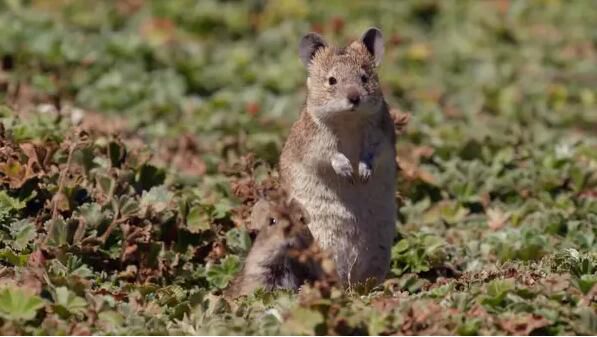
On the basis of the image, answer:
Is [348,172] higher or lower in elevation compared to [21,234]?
higher

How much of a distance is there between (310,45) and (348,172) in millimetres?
1152

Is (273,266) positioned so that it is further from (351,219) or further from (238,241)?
(238,241)

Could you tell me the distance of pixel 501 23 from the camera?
62.3ft

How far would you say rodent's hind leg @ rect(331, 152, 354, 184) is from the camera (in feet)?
31.1

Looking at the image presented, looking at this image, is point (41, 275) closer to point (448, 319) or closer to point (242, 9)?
point (448, 319)

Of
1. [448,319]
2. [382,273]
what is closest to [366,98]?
[382,273]

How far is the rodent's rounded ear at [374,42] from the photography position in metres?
9.97

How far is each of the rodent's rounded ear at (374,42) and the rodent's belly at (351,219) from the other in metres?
0.94

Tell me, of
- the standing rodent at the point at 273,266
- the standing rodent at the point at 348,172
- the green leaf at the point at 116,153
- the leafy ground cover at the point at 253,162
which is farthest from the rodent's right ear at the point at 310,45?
the green leaf at the point at 116,153

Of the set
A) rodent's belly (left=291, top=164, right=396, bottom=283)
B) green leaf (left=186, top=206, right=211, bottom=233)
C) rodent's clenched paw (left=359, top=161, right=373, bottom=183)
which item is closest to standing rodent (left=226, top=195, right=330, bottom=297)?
rodent's belly (left=291, top=164, right=396, bottom=283)

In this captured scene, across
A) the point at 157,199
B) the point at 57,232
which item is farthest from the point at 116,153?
the point at 57,232

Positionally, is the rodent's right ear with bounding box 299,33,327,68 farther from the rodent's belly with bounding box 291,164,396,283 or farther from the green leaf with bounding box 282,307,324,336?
the green leaf with bounding box 282,307,324,336

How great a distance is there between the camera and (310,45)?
32.9 feet

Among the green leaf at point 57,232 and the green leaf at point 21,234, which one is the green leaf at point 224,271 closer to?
the green leaf at point 57,232
